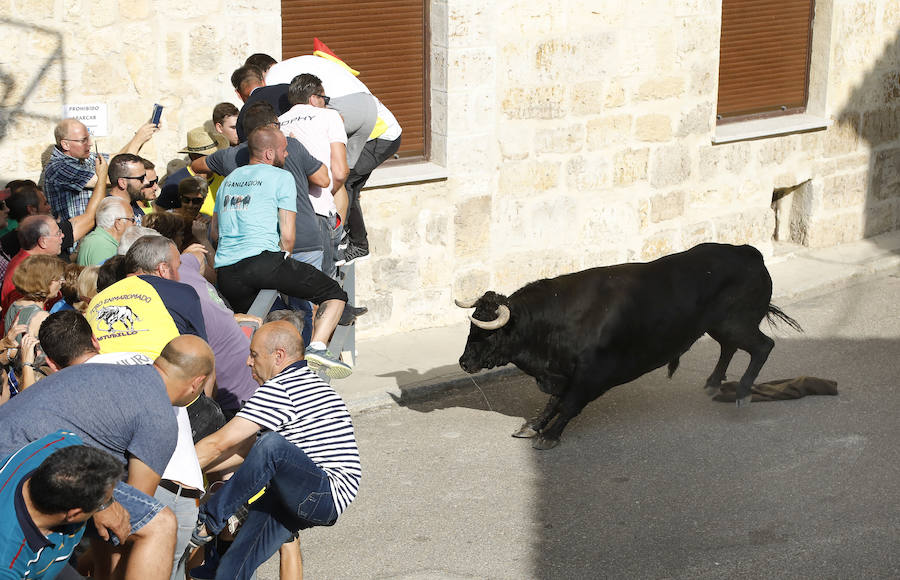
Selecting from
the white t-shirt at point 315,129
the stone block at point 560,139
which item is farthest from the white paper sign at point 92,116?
the stone block at point 560,139

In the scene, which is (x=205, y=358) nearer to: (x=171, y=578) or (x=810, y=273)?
(x=171, y=578)

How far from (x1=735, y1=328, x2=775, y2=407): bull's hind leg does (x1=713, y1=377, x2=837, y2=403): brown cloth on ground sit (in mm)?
77

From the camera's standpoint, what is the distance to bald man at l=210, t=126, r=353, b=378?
6.76 m

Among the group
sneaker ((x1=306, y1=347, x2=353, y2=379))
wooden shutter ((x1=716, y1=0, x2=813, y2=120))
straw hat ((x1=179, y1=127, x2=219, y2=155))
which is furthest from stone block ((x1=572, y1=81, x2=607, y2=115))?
sneaker ((x1=306, y1=347, x2=353, y2=379))

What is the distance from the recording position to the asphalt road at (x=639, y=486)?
639 cm

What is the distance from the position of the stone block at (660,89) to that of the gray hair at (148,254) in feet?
21.6

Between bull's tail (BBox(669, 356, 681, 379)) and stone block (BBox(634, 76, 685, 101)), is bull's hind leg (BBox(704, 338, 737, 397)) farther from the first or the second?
stone block (BBox(634, 76, 685, 101))

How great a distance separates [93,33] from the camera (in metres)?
8.42

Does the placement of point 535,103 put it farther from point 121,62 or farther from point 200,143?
point 121,62

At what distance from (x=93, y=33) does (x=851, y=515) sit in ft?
20.5

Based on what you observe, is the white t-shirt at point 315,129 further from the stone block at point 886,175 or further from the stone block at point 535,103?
the stone block at point 886,175

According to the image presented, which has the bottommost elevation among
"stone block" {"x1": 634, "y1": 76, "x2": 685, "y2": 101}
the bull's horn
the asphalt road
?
the asphalt road

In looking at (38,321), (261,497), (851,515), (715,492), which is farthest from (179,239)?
(851,515)

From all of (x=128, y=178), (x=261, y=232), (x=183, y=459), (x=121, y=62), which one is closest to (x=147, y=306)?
(x=183, y=459)
